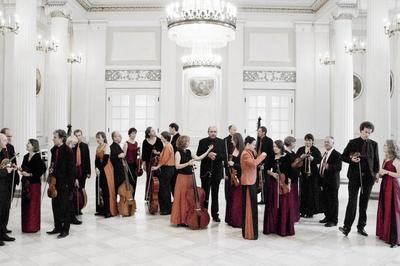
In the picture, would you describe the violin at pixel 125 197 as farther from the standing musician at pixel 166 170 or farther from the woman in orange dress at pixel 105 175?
the standing musician at pixel 166 170

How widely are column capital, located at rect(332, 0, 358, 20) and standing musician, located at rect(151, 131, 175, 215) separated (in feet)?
23.4

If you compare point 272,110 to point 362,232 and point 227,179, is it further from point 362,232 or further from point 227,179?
point 362,232

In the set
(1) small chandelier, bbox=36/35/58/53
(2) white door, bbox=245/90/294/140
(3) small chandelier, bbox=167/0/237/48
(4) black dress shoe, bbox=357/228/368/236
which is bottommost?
(4) black dress shoe, bbox=357/228/368/236

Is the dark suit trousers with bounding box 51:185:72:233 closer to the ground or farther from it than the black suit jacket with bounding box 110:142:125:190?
closer to the ground

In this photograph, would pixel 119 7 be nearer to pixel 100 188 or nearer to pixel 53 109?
pixel 53 109

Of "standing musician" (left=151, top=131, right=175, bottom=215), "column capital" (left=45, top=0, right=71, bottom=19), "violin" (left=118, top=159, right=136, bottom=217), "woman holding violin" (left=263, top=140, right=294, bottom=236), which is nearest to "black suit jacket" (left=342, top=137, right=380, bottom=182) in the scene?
A: "woman holding violin" (left=263, top=140, right=294, bottom=236)

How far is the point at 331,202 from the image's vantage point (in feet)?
22.4

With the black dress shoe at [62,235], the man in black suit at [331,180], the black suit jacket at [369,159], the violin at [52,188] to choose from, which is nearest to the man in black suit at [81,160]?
the violin at [52,188]

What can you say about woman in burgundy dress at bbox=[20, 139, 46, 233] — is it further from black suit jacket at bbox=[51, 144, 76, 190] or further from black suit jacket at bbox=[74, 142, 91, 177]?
black suit jacket at bbox=[74, 142, 91, 177]

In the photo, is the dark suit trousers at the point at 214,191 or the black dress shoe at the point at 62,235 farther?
the dark suit trousers at the point at 214,191

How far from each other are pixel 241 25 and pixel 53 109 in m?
6.73

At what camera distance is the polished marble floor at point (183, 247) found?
16.1ft

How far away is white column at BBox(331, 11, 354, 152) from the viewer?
11641 millimetres

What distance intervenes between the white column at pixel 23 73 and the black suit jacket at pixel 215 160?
13.2 feet
